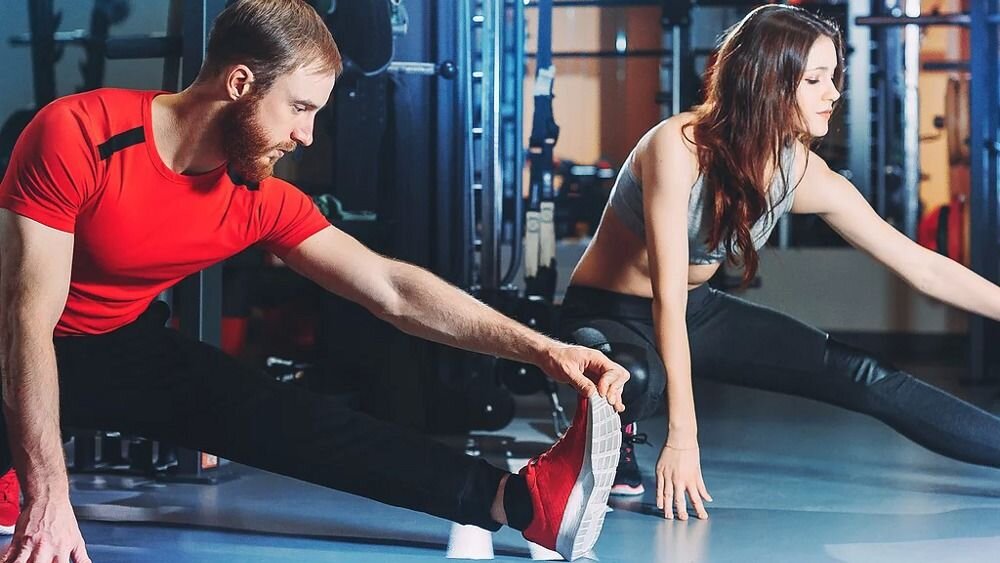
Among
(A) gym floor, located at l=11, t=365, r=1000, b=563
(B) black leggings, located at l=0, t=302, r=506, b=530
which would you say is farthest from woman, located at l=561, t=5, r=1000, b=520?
(B) black leggings, located at l=0, t=302, r=506, b=530

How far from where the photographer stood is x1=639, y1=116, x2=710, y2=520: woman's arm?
6.86ft

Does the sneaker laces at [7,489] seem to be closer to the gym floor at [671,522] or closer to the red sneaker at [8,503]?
the red sneaker at [8,503]

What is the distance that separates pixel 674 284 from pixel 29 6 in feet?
8.18

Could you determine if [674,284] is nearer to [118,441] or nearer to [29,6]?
[118,441]

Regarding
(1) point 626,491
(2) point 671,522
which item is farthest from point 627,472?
(2) point 671,522

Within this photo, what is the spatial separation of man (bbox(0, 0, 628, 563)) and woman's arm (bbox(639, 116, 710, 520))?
1.17 feet

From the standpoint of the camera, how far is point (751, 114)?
2.18 meters

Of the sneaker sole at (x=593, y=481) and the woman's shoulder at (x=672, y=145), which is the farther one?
the woman's shoulder at (x=672, y=145)

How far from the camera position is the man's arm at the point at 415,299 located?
1.79m

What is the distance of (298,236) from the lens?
6.32ft

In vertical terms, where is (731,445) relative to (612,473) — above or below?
below

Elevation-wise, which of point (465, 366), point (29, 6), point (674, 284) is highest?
point (29, 6)

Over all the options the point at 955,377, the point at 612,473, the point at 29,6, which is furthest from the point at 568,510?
the point at 955,377

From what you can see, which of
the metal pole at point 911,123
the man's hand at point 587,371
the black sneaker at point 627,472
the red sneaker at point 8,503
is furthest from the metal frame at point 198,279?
the metal pole at point 911,123
